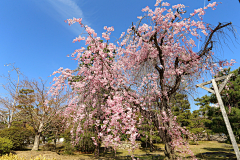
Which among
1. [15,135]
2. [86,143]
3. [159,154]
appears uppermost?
[15,135]

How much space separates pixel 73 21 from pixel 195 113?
2076 centimetres

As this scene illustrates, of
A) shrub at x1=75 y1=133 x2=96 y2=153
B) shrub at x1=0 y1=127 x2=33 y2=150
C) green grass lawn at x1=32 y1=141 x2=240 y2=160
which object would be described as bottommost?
green grass lawn at x1=32 y1=141 x2=240 y2=160

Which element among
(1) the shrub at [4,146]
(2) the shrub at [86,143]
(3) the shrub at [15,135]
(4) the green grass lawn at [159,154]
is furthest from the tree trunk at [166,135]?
(3) the shrub at [15,135]

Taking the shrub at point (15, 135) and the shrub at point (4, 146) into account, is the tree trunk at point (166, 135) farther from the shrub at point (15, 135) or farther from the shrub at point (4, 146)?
the shrub at point (15, 135)

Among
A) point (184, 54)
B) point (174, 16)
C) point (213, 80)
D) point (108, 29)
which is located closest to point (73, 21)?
point (108, 29)

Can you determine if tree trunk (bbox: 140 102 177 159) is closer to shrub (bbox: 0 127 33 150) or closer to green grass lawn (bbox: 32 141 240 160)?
green grass lawn (bbox: 32 141 240 160)

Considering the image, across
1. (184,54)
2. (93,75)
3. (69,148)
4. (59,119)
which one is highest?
(184,54)

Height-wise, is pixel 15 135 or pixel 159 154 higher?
pixel 15 135

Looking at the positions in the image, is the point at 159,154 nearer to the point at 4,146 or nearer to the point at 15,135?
the point at 4,146

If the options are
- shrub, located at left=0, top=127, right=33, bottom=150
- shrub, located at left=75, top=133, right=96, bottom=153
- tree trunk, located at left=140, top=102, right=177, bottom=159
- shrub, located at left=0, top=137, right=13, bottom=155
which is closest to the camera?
tree trunk, located at left=140, top=102, right=177, bottom=159

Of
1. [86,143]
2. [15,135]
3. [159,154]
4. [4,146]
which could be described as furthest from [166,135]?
[15,135]

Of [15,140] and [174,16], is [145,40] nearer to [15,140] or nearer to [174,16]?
[174,16]

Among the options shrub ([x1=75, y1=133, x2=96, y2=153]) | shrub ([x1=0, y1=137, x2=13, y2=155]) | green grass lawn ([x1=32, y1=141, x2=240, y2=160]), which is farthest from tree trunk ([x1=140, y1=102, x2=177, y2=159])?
shrub ([x1=0, y1=137, x2=13, y2=155])

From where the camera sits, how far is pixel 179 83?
16.8ft
